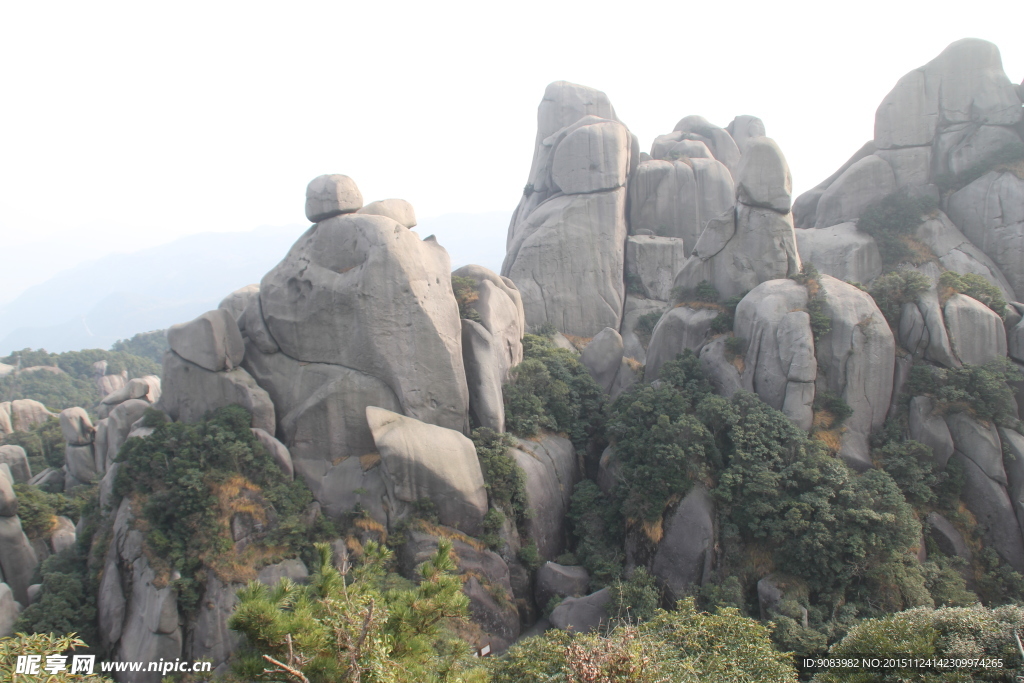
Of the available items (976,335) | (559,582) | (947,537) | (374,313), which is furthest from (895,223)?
(374,313)

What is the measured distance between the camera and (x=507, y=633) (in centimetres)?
1786

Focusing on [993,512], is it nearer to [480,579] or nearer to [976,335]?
[976,335]

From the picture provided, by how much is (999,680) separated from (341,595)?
34.8 ft

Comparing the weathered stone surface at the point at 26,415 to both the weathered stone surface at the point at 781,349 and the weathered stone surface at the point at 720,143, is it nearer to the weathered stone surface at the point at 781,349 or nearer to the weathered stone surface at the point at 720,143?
the weathered stone surface at the point at 781,349

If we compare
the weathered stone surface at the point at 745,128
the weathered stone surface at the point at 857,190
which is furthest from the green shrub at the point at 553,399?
the weathered stone surface at the point at 745,128

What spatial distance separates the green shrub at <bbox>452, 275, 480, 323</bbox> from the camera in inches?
893

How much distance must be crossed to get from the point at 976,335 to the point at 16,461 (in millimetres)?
39118

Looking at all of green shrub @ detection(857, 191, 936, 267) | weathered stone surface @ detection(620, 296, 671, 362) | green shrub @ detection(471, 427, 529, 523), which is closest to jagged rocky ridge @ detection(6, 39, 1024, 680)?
green shrub @ detection(471, 427, 529, 523)

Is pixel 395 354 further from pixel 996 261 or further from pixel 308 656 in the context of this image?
pixel 996 261

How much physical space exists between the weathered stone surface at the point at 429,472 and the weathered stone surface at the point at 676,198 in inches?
857

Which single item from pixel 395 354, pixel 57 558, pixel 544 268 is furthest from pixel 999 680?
pixel 544 268

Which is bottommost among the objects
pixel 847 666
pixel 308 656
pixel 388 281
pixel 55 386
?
pixel 55 386

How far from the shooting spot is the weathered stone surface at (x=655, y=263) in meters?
34.5

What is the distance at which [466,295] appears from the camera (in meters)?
23.2
